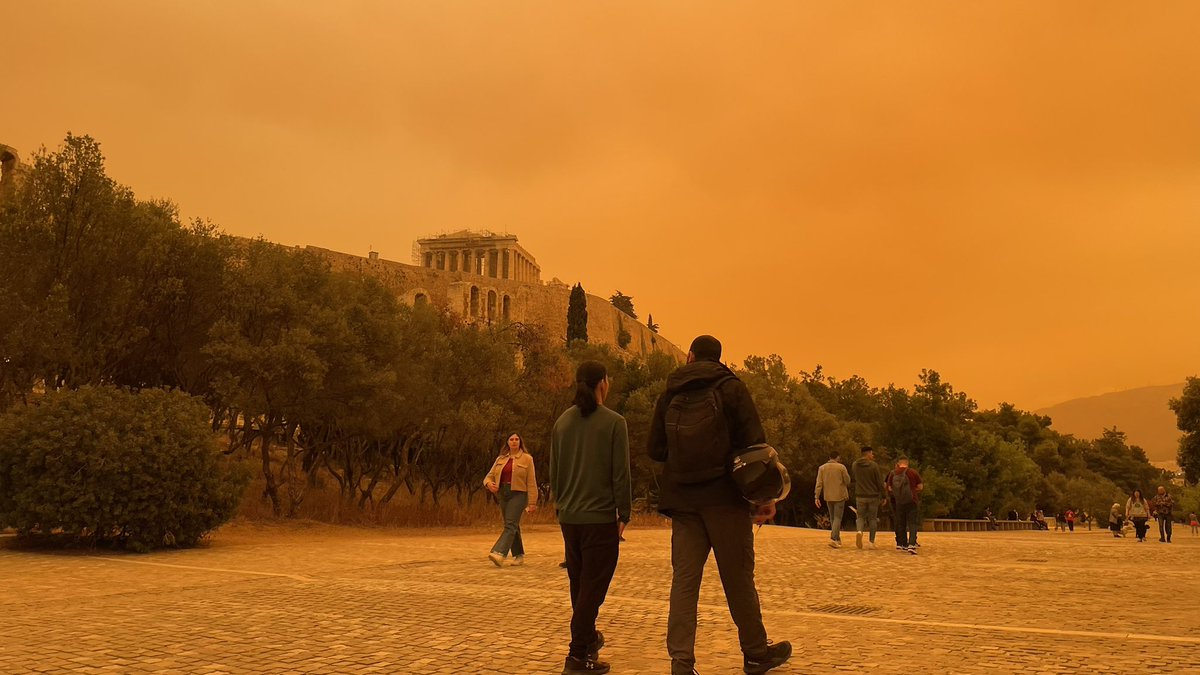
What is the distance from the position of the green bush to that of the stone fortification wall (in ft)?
211

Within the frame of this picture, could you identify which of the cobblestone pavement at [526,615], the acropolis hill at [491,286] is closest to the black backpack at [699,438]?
the cobblestone pavement at [526,615]

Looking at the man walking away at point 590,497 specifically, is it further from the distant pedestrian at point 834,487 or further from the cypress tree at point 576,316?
the cypress tree at point 576,316

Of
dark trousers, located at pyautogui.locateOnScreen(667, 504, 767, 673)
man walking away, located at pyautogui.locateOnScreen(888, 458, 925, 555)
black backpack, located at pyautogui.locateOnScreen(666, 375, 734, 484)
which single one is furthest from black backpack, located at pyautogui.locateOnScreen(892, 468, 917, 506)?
black backpack, located at pyautogui.locateOnScreen(666, 375, 734, 484)

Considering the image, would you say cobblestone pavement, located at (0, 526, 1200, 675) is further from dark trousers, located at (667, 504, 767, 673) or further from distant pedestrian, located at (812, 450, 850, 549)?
distant pedestrian, located at (812, 450, 850, 549)

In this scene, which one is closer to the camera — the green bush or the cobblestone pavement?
the cobblestone pavement

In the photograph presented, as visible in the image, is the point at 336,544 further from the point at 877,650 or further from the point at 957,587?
the point at 877,650

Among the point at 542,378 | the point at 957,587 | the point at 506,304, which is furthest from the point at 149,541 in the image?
the point at 506,304

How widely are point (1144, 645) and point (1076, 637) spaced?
484mm

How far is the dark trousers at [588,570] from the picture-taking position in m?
5.66

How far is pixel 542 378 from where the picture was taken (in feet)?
121

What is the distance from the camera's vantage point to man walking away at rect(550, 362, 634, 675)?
572 centimetres

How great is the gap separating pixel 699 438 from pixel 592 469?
37.3 inches

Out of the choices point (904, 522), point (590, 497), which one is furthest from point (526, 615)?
point (904, 522)

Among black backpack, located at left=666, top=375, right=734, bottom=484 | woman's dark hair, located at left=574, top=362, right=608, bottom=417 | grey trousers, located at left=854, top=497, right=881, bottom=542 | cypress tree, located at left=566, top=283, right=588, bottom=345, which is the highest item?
cypress tree, located at left=566, top=283, right=588, bottom=345
